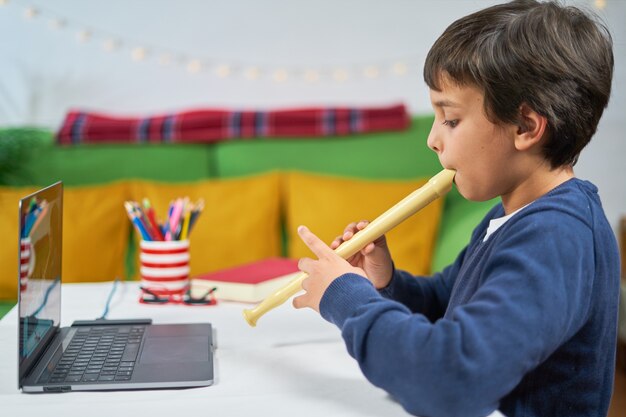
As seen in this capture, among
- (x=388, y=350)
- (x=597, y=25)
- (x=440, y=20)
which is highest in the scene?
(x=440, y=20)

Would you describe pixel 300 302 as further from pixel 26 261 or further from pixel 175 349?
pixel 26 261

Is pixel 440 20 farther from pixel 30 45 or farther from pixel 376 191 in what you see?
pixel 30 45

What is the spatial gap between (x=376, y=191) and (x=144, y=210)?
2.84 ft

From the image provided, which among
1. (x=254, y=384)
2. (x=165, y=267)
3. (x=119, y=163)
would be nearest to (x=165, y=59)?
(x=119, y=163)

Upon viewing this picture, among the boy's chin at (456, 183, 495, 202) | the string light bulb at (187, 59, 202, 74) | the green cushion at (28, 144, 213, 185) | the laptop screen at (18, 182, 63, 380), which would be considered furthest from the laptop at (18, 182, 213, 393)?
the string light bulb at (187, 59, 202, 74)

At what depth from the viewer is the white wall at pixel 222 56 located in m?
2.53

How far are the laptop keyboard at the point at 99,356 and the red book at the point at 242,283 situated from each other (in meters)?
0.26

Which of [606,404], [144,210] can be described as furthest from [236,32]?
[606,404]

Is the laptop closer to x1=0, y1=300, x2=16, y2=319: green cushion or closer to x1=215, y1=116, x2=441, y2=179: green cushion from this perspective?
x1=0, y1=300, x2=16, y2=319: green cushion

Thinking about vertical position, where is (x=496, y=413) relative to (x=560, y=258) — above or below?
below

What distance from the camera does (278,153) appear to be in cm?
237

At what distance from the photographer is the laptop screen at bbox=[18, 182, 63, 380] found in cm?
84

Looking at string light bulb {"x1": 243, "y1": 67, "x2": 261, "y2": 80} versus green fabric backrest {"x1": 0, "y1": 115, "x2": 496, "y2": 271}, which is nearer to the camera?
green fabric backrest {"x1": 0, "y1": 115, "x2": 496, "y2": 271}

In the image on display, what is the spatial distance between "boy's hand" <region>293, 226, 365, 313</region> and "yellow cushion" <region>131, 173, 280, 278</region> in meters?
1.28
